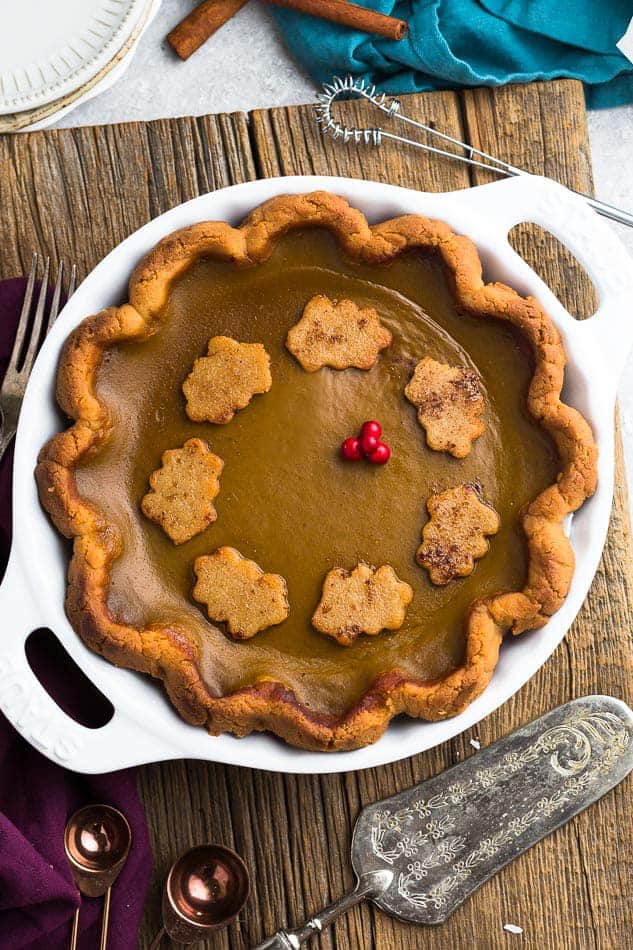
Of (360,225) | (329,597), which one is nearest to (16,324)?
(360,225)

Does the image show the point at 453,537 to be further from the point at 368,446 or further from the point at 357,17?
the point at 357,17

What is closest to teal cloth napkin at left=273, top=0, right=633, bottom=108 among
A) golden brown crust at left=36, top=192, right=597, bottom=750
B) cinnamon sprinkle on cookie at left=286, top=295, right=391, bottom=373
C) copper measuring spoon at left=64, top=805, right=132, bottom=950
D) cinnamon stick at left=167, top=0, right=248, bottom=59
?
cinnamon stick at left=167, top=0, right=248, bottom=59

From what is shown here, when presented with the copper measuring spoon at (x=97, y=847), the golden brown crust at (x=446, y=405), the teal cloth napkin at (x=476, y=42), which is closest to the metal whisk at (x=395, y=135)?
the teal cloth napkin at (x=476, y=42)

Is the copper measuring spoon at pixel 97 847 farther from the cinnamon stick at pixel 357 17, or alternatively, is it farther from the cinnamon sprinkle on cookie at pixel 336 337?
the cinnamon stick at pixel 357 17

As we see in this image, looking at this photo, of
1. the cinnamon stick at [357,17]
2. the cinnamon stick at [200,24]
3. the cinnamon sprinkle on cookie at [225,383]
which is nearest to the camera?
the cinnamon sprinkle on cookie at [225,383]

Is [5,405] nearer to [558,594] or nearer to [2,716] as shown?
[2,716]

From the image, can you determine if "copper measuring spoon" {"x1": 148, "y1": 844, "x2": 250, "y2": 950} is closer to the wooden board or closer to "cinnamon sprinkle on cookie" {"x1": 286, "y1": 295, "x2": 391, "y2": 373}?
the wooden board
